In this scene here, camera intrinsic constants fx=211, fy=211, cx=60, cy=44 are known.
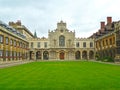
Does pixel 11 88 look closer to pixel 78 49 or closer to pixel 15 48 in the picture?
pixel 15 48

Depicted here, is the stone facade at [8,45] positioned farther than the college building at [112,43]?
No

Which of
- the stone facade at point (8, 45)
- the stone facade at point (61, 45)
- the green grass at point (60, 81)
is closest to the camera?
the green grass at point (60, 81)

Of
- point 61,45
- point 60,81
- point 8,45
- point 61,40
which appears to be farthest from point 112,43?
point 60,81

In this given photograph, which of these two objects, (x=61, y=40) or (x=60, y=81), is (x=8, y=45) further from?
(x=60, y=81)

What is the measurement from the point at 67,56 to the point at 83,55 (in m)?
8.14

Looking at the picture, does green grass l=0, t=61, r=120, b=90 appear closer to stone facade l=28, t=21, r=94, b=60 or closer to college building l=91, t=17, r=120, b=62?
college building l=91, t=17, r=120, b=62

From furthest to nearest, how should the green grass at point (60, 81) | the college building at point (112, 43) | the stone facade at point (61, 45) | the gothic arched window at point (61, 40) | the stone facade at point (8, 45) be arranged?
the gothic arched window at point (61, 40)
the stone facade at point (61, 45)
the college building at point (112, 43)
the stone facade at point (8, 45)
the green grass at point (60, 81)

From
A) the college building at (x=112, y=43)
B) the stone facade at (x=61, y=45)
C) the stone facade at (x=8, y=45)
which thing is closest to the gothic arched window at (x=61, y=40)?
the stone facade at (x=61, y=45)

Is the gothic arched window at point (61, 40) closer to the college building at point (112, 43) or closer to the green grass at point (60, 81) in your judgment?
the college building at point (112, 43)

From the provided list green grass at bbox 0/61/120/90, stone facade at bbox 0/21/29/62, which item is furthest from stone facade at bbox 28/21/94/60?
green grass at bbox 0/61/120/90

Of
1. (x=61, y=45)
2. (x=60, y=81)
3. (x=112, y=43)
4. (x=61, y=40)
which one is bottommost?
(x=60, y=81)

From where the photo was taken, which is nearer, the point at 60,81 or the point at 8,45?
the point at 60,81

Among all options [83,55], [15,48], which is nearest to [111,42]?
[15,48]

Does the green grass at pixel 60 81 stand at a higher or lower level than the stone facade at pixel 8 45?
lower
